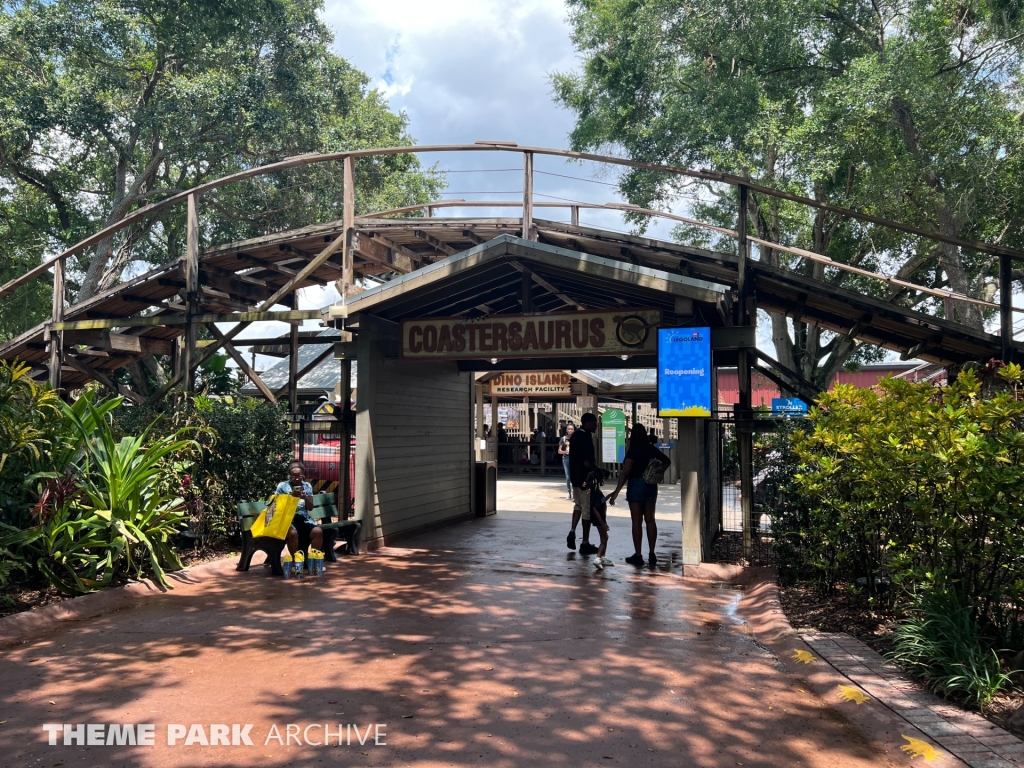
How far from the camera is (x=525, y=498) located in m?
17.4

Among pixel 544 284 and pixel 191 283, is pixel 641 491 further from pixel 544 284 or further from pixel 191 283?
pixel 191 283

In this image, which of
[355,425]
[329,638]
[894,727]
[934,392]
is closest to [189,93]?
[355,425]

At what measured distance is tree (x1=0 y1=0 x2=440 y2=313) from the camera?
17.1 m

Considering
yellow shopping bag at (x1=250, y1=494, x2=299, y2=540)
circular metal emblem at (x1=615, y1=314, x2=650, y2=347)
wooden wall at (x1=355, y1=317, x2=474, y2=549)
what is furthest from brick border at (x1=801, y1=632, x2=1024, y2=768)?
wooden wall at (x1=355, y1=317, x2=474, y2=549)

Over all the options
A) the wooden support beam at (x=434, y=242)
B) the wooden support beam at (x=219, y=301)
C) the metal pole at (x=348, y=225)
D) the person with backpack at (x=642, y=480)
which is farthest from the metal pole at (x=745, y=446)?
the wooden support beam at (x=219, y=301)

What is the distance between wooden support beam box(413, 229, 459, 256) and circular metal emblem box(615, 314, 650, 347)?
3.72 metres

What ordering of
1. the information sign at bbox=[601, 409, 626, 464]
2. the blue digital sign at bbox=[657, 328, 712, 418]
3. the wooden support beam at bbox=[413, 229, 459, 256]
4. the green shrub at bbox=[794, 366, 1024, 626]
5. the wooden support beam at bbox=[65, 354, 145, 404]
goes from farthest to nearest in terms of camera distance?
the information sign at bbox=[601, 409, 626, 464]
the wooden support beam at bbox=[65, 354, 145, 404]
the wooden support beam at bbox=[413, 229, 459, 256]
the blue digital sign at bbox=[657, 328, 712, 418]
the green shrub at bbox=[794, 366, 1024, 626]

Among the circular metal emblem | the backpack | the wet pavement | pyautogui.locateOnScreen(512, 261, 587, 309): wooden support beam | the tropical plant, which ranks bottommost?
the wet pavement

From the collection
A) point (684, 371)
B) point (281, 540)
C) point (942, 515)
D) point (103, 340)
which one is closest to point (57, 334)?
point (103, 340)

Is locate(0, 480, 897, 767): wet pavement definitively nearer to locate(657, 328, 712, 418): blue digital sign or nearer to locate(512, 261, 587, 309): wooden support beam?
locate(657, 328, 712, 418): blue digital sign

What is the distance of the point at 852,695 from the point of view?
445cm

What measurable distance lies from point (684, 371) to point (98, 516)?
249 inches

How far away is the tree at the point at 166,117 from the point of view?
17109 mm

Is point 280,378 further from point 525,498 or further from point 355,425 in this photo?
point 355,425
